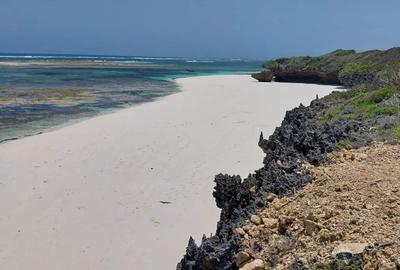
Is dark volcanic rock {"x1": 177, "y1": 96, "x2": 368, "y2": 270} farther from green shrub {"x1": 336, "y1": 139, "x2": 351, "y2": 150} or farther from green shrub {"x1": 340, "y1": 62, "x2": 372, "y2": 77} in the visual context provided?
green shrub {"x1": 340, "y1": 62, "x2": 372, "y2": 77}

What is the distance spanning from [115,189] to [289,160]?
551cm

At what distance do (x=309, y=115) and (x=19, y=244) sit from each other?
294 inches

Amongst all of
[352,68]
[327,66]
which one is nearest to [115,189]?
[352,68]

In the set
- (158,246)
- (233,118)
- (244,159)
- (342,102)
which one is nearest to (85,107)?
(233,118)

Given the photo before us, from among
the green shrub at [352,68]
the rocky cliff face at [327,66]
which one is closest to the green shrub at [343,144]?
the green shrub at [352,68]

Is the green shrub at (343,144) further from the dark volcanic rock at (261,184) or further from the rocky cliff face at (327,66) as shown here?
the rocky cliff face at (327,66)

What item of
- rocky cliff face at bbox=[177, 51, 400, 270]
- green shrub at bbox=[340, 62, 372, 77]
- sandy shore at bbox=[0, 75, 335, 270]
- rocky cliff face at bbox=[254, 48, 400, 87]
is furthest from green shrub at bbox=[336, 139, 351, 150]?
rocky cliff face at bbox=[254, 48, 400, 87]

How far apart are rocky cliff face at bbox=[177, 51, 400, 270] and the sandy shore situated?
6.00 feet

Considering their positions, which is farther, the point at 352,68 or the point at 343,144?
the point at 352,68

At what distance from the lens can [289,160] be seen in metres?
7.41

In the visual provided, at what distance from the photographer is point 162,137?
17.4 metres

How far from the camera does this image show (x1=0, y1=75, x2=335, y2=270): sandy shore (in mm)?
8266

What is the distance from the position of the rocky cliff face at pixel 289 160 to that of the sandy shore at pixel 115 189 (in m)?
1.83

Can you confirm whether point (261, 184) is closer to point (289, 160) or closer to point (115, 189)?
point (289, 160)
